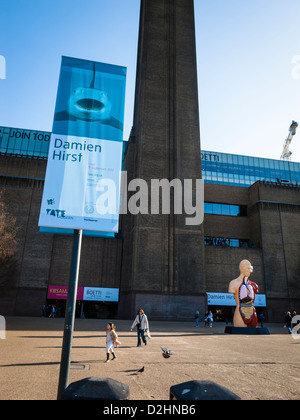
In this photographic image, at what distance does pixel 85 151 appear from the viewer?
6.38m

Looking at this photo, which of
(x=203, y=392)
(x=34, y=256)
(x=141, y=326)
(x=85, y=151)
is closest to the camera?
(x=203, y=392)

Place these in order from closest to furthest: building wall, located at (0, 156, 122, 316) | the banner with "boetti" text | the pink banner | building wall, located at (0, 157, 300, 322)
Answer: the banner with "boetti" text, building wall, located at (0, 157, 300, 322), building wall, located at (0, 156, 122, 316), the pink banner

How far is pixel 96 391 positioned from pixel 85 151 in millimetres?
4593

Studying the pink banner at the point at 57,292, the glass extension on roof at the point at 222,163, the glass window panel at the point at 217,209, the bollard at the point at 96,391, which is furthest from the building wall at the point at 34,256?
the bollard at the point at 96,391

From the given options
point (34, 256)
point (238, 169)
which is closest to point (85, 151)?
point (34, 256)

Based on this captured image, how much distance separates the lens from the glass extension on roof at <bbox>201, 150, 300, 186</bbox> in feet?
198

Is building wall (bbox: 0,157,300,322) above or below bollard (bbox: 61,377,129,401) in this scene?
above

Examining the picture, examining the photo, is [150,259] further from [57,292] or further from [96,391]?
[96,391]

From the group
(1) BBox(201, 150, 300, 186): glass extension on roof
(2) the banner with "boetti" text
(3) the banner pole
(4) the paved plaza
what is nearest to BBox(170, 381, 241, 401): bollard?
(3) the banner pole

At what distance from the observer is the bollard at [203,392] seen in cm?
319

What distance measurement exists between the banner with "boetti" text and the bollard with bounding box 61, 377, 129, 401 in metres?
3.01

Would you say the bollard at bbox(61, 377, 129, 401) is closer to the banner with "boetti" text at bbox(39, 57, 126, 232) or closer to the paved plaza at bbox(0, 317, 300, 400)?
the banner with "boetti" text at bbox(39, 57, 126, 232)

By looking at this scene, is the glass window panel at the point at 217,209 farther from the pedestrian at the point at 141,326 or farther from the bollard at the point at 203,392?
the bollard at the point at 203,392

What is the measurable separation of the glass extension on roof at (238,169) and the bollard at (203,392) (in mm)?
57372
